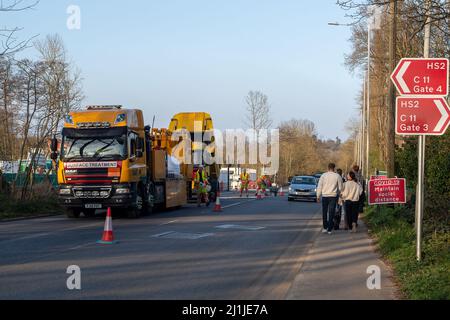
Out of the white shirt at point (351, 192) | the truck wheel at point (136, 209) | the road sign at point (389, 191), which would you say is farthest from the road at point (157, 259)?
the road sign at point (389, 191)

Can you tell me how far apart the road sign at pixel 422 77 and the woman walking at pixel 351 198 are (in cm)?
700

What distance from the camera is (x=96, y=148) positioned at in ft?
68.7

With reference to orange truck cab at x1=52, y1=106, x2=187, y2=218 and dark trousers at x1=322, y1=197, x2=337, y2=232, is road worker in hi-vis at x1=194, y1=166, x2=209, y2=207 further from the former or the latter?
dark trousers at x1=322, y1=197, x2=337, y2=232

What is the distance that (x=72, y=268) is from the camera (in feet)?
35.1

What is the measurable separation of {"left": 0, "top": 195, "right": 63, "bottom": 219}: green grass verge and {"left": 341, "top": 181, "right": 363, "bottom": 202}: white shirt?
11964mm

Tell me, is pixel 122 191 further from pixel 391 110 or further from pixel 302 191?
pixel 302 191

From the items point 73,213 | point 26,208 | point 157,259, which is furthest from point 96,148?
point 157,259

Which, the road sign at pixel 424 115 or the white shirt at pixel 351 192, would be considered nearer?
the road sign at pixel 424 115

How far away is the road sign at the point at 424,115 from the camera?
10.5 metres

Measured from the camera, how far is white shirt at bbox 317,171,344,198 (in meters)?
16.9

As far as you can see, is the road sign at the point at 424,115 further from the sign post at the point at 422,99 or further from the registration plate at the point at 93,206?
the registration plate at the point at 93,206

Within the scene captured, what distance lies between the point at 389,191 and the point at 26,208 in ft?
47.4

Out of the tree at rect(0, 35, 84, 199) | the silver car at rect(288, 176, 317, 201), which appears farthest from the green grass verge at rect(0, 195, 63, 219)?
the silver car at rect(288, 176, 317, 201)

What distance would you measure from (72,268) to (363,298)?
4939 millimetres
